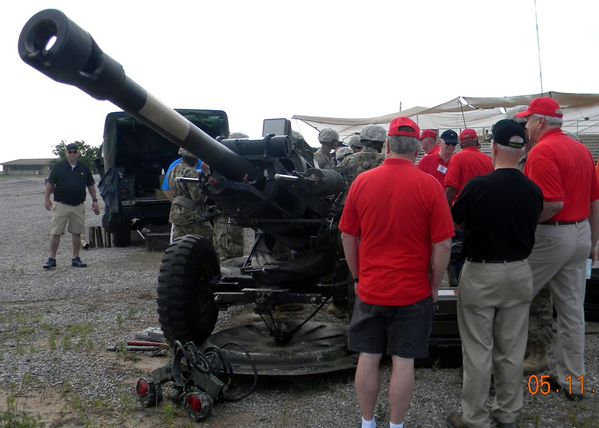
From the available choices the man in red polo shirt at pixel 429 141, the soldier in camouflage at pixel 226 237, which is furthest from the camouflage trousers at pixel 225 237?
the man in red polo shirt at pixel 429 141

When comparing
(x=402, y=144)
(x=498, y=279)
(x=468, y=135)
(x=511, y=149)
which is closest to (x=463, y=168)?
(x=468, y=135)

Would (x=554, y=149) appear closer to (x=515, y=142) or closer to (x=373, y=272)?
(x=515, y=142)

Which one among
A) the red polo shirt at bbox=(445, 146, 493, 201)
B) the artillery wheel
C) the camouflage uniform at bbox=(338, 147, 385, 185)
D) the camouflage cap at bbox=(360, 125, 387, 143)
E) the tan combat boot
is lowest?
the tan combat boot

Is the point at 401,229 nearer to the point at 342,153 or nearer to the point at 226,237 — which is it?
the point at 226,237

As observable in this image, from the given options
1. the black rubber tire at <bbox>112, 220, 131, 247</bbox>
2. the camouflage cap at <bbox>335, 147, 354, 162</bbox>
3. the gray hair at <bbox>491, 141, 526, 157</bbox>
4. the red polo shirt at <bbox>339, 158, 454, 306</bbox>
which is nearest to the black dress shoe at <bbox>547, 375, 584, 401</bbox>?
the red polo shirt at <bbox>339, 158, 454, 306</bbox>

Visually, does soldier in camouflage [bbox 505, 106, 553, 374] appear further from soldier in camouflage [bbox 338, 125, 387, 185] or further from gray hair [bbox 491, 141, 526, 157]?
soldier in camouflage [bbox 338, 125, 387, 185]

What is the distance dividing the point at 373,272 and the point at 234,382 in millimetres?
1742

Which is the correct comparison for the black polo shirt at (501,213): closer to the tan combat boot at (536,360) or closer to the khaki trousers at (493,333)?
the khaki trousers at (493,333)

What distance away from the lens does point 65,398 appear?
4.42 meters

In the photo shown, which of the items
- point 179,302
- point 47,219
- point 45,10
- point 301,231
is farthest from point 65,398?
point 47,219

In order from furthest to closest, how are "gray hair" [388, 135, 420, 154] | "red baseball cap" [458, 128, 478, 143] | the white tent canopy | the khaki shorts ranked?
the white tent canopy
the khaki shorts
"red baseball cap" [458, 128, 478, 143]
"gray hair" [388, 135, 420, 154]

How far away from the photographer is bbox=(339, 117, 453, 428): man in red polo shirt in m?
3.45

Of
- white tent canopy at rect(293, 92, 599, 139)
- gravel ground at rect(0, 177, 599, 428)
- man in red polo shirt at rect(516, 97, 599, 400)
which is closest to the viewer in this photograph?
gravel ground at rect(0, 177, 599, 428)

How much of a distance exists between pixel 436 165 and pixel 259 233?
2309 mm
